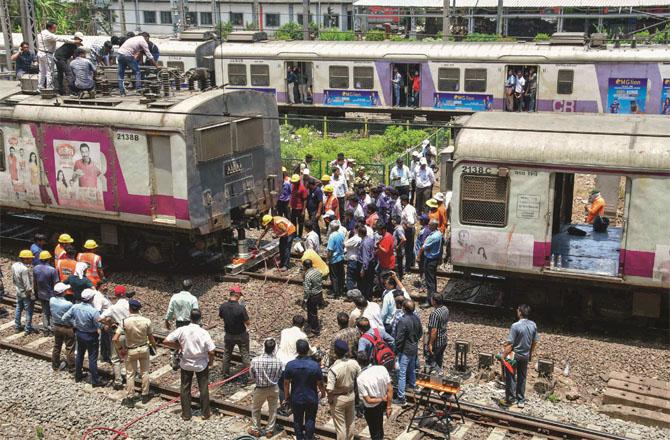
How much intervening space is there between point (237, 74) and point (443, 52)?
8.74 metres

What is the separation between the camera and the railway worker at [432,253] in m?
14.3

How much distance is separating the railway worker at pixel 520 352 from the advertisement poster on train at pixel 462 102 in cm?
1817

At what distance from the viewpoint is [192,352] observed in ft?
35.2

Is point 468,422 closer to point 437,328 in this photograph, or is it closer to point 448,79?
point 437,328

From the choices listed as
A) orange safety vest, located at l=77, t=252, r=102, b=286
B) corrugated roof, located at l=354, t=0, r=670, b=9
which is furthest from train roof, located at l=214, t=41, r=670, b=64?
corrugated roof, located at l=354, t=0, r=670, b=9

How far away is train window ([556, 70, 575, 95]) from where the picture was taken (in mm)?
26734

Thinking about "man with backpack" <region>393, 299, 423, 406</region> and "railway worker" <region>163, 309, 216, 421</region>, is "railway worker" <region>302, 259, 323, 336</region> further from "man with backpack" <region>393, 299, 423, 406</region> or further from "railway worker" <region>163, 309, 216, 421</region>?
"railway worker" <region>163, 309, 216, 421</region>

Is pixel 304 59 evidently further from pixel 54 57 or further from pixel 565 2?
pixel 565 2

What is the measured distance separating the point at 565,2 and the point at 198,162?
47.5 metres

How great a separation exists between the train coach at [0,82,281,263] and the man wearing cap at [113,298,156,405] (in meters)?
4.23

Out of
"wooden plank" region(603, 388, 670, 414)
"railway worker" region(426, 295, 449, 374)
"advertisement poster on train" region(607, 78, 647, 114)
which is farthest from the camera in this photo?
"advertisement poster on train" region(607, 78, 647, 114)

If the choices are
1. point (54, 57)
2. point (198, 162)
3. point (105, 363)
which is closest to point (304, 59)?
point (54, 57)

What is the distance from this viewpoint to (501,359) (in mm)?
11070

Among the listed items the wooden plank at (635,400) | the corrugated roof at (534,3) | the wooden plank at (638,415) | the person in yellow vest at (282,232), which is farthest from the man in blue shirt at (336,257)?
the corrugated roof at (534,3)
